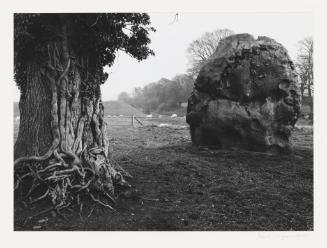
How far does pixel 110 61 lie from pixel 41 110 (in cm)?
234

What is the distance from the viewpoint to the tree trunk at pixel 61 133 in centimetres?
644

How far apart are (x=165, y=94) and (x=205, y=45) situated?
59.0ft

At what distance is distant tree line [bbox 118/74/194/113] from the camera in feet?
144

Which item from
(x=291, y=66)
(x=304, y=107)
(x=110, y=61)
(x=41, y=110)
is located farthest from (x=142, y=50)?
(x=304, y=107)

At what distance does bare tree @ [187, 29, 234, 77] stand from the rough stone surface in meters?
12.3

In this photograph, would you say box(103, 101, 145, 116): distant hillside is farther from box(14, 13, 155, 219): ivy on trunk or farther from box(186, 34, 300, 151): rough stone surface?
box(14, 13, 155, 219): ivy on trunk

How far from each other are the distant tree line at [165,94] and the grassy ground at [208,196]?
29.2m

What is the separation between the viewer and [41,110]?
6785mm

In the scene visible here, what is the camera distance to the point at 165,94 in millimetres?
46594

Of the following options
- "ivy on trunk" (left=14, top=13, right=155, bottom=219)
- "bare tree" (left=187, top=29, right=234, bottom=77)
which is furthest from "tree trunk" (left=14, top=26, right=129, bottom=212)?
"bare tree" (left=187, top=29, right=234, bottom=77)

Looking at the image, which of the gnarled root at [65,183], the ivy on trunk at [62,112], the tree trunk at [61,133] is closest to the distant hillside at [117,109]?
the ivy on trunk at [62,112]

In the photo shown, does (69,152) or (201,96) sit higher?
(201,96)

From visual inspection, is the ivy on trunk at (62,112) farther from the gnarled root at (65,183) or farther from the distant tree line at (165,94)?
the distant tree line at (165,94)

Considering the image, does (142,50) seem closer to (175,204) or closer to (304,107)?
(175,204)
